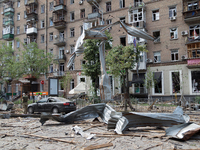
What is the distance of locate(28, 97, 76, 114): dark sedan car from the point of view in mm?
15128

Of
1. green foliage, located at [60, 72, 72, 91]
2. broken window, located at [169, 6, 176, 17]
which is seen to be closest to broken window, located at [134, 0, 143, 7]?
broken window, located at [169, 6, 176, 17]

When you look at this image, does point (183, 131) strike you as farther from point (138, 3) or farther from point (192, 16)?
point (138, 3)

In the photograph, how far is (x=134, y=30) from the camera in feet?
30.1

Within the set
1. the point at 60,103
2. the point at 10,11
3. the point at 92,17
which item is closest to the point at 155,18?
the point at 92,17

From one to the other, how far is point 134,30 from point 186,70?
20.8 meters

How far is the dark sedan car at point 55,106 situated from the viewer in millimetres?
15128

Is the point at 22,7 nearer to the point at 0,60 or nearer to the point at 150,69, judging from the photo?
the point at 0,60

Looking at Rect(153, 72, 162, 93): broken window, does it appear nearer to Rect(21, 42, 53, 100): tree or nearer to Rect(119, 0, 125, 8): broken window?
Rect(119, 0, 125, 8): broken window

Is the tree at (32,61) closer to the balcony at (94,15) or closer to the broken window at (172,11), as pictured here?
the balcony at (94,15)

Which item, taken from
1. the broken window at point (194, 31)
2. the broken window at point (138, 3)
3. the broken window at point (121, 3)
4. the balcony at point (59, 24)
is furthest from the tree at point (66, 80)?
the broken window at point (194, 31)

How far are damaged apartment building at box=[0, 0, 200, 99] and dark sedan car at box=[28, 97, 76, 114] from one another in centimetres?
305

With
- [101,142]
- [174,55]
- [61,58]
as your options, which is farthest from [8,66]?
[174,55]

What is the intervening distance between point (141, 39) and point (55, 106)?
1887 cm

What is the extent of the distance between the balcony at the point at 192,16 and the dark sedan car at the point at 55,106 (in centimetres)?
2100
